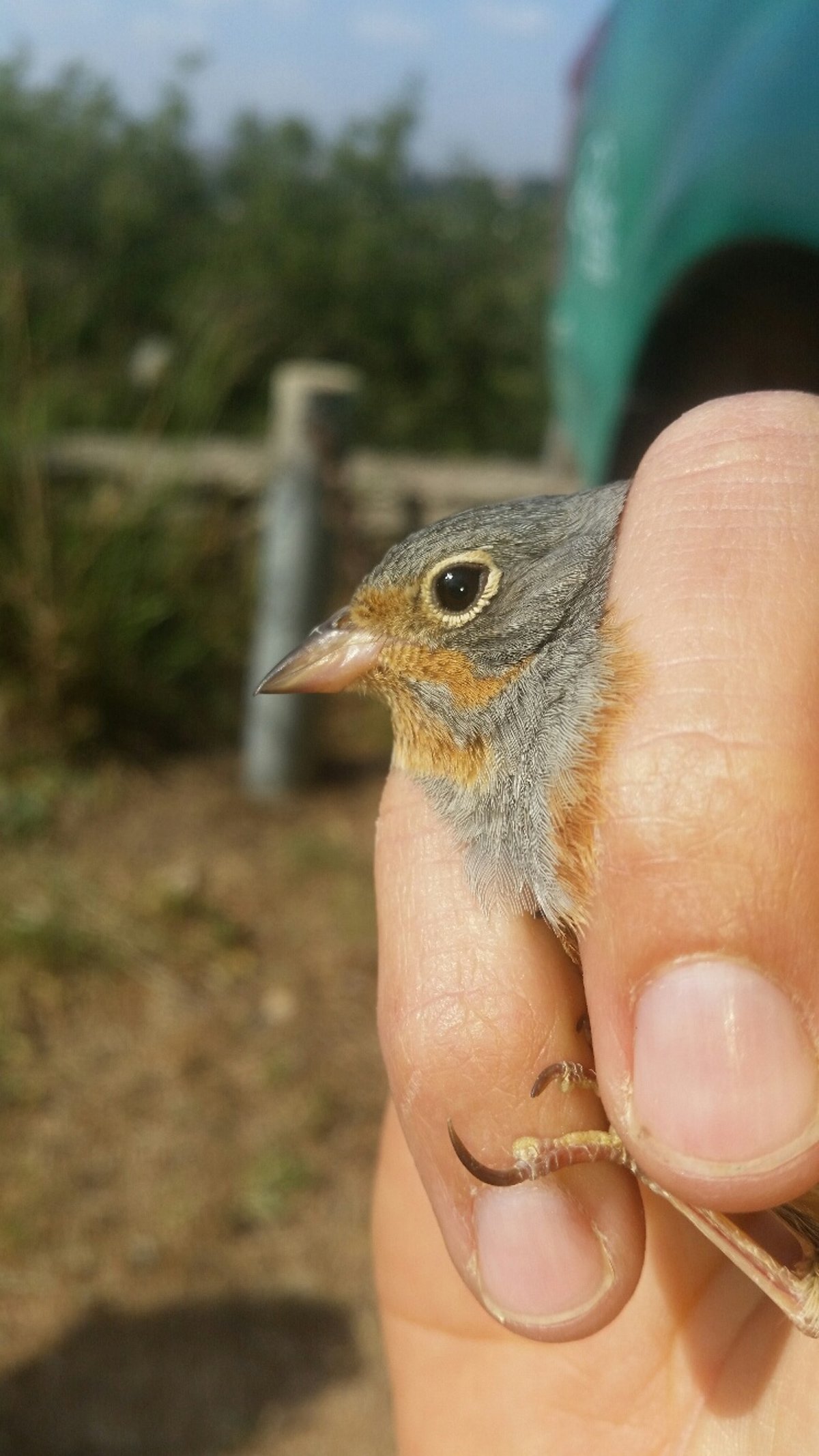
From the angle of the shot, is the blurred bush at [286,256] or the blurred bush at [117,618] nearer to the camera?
the blurred bush at [117,618]

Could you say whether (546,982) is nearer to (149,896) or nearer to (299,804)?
(149,896)

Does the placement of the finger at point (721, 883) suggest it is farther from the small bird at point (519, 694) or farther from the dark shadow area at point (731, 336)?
the dark shadow area at point (731, 336)

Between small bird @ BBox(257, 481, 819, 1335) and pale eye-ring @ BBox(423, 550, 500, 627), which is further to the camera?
pale eye-ring @ BBox(423, 550, 500, 627)

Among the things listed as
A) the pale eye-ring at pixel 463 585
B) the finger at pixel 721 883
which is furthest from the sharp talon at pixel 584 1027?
the pale eye-ring at pixel 463 585

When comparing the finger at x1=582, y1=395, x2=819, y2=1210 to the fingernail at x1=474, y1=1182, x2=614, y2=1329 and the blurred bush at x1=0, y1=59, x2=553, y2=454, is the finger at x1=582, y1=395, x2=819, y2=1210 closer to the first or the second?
the fingernail at x1=474, y1=1182, x2=614, y2=1329

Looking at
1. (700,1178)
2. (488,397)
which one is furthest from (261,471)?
(488,397)

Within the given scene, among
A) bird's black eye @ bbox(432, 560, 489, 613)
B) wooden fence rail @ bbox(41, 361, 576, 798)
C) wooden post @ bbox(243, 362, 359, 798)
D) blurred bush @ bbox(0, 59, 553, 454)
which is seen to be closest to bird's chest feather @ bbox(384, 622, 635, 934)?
bird's black eye @ bbox(432, 560, 489, 613)
